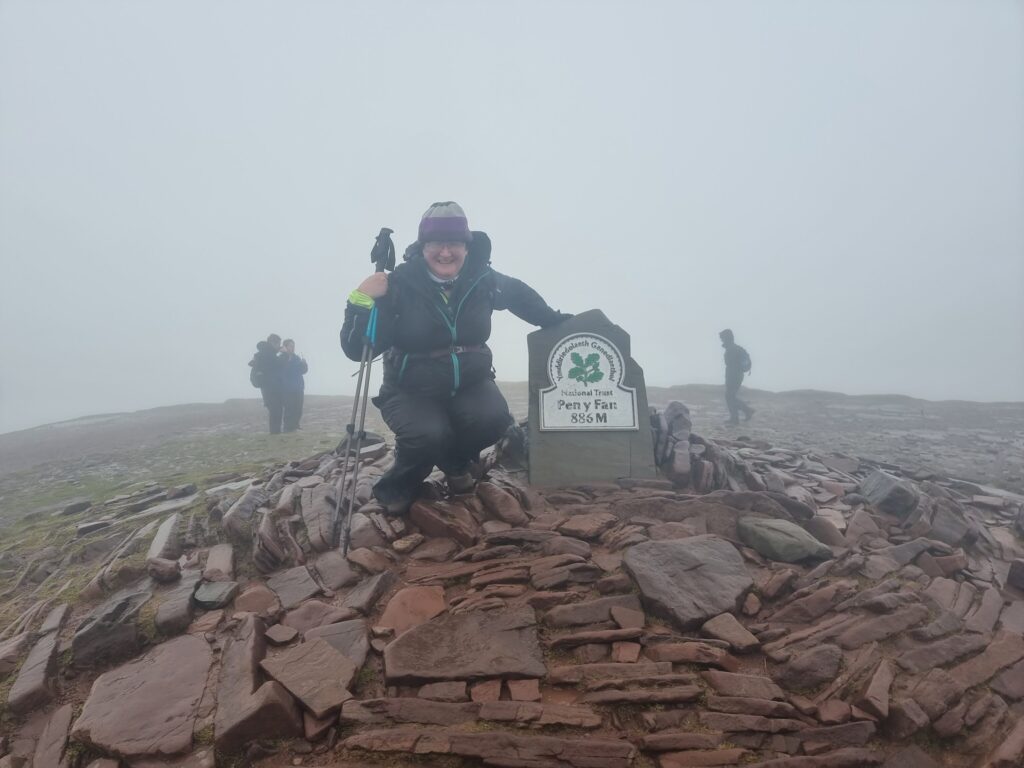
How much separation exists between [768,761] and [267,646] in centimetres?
354

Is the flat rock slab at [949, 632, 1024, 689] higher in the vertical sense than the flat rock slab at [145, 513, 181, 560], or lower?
lower

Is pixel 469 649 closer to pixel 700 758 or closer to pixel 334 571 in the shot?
pixel 700 758

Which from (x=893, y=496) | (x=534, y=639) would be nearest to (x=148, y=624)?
(x=534, y=639)

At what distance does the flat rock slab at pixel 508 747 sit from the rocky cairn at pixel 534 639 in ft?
0.05

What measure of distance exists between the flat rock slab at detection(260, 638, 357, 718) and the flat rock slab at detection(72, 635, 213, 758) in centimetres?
54

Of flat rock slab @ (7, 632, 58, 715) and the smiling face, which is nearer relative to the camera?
flat rock slab @ (7, 632, 58, 715)

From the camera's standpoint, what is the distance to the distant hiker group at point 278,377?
17.8m

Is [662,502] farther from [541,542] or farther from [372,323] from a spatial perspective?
A: [372,323]

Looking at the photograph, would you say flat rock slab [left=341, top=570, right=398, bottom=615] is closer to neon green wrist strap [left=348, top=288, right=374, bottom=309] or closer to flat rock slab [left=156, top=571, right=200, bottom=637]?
flat rock slab [left=156, top=571, right=200, bottom=637]

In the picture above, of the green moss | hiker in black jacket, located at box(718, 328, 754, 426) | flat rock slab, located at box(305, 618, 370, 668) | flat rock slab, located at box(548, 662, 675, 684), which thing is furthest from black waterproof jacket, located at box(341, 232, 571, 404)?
hiker in black jacket, located at box(718, 328, 754, 426)

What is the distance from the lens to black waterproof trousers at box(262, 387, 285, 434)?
18.0 meters

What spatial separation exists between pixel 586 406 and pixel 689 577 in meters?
3.20

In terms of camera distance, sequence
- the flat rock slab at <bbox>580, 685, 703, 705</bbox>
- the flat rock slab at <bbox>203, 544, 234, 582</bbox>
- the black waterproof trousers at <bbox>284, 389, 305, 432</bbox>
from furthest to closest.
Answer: the black waterproof trousers at <bbox>284, 389, 305, 432</bbox> → the flat rock slab at <bbox>203, 544, 234, 582</bbox> → the flat rock slab at <bbox>580, 685, 703, 705</bbox>

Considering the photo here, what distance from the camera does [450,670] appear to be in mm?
3672
